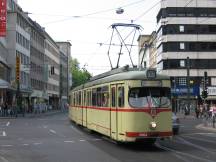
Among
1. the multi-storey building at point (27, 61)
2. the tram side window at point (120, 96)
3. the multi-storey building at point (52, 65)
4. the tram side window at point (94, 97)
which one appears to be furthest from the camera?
the multi-storey building at point (52, 65)

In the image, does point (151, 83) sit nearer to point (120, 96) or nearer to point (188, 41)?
point (120, 96)

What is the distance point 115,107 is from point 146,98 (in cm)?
188

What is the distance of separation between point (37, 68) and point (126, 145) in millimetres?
94127

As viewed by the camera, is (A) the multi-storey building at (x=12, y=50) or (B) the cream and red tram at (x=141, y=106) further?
(A) the multi-storey building at (x=12, y=50)

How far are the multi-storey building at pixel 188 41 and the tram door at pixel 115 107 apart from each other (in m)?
75.1

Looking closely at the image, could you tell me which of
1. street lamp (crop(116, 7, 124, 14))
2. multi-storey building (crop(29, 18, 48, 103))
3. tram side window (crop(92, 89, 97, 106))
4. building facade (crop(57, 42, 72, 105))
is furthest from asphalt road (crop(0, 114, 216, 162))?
building facade (crop(57, 42, 72, 105))

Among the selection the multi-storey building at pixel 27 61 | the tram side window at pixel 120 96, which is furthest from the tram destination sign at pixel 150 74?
the multi-storey building at pixel 27 61

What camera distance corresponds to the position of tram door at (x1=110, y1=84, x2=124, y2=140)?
21406 millimetres

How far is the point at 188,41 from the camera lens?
321 feet

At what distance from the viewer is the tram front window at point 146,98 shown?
20297mm

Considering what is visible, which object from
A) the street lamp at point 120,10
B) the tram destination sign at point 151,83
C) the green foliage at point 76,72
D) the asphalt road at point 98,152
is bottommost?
the asphalt road at point 98,152

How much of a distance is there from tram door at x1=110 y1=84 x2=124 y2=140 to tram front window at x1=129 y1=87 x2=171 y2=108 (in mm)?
851

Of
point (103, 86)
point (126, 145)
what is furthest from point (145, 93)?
point (103, 86)

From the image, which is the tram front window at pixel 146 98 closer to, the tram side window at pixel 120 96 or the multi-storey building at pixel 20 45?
the tram side window at pixel 120 96
